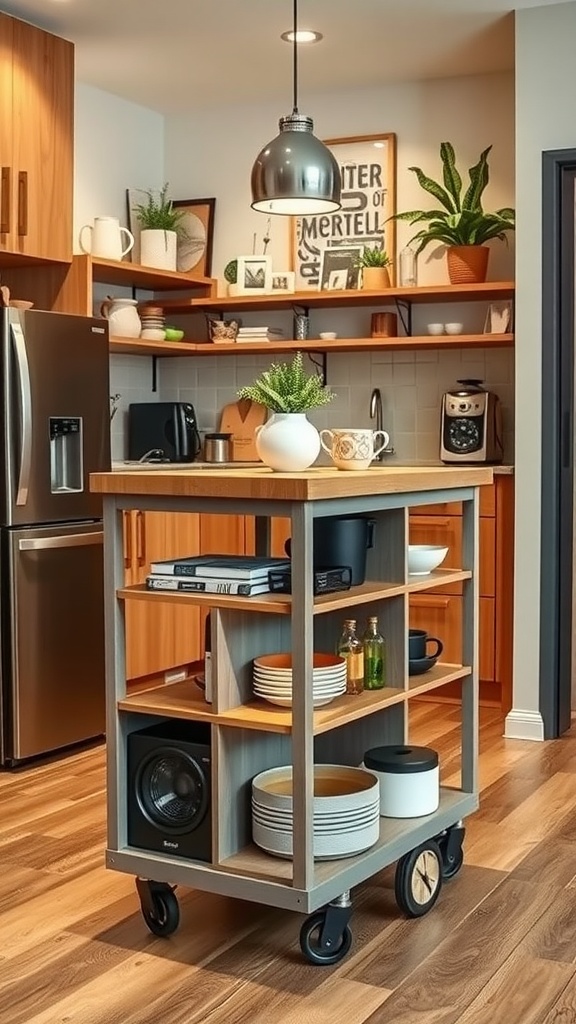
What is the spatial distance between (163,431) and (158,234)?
35.2 inches

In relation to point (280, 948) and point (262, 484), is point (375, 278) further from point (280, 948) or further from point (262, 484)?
point (280, 948)

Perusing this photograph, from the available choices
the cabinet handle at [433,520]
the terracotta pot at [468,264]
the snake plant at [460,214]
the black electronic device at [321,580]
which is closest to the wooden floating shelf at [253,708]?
the black electronic device at [321,580]

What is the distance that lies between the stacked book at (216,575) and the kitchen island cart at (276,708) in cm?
2

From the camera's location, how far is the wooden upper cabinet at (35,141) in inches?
177

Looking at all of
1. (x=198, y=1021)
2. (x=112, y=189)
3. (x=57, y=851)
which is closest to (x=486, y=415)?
(x=112, y=189)

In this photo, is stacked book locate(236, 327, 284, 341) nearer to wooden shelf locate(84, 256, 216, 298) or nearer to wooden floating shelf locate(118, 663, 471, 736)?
wooden shelf locate(84, 256, 216, 298)

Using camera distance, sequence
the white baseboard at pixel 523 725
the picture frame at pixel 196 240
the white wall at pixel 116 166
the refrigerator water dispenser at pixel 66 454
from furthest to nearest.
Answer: the picture frame at pixel 196 240, the white wall at pixel 116 166, the white baseboard at pixel 523 725, the refrigerator water dispenser at pixel 66 454

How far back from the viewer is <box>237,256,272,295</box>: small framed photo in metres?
5.73

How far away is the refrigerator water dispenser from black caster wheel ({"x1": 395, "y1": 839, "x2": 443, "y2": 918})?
6.60ft

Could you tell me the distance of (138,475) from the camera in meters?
2.72

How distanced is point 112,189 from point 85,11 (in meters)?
1.26

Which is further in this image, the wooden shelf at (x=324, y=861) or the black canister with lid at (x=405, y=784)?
the black canister with lid at (x=405, y=784)

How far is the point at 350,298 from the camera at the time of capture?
5.45 meters

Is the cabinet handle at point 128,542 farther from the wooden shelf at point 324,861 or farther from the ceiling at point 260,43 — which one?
the wooden shelf at point 324,861
